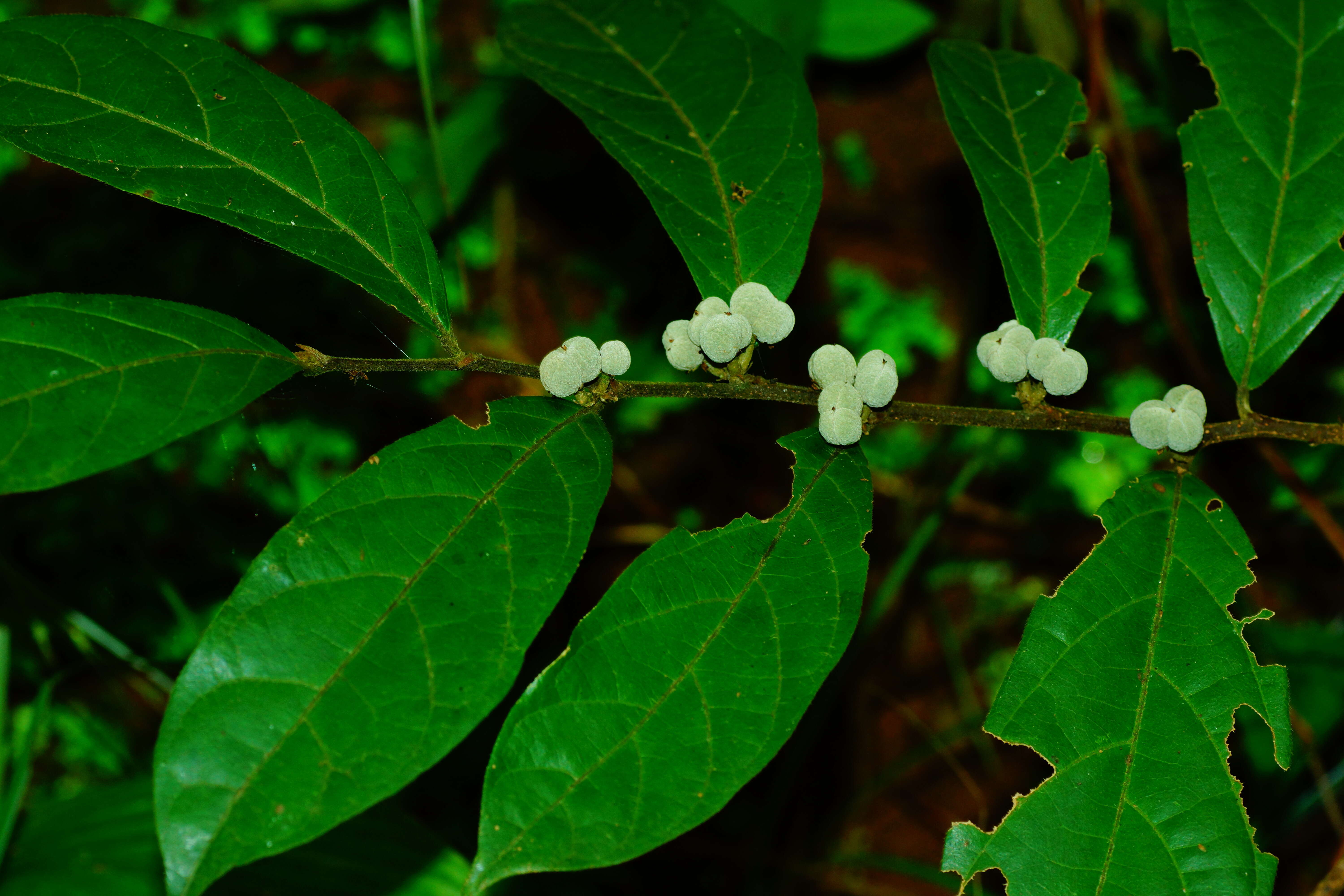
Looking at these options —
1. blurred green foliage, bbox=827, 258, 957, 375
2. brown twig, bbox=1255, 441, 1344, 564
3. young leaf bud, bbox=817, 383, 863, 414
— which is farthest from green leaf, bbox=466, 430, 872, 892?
blurred green foliage, bbox=827, 258, 957, 375

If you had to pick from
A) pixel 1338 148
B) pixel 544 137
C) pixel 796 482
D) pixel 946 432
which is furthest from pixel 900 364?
pixel 796 482

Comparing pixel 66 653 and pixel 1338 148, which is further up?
pixel 1338 148

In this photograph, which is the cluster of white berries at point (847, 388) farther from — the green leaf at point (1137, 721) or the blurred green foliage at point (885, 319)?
the blurred green foliage at point (885, 319)

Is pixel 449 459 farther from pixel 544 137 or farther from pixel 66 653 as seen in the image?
pixel 544 137

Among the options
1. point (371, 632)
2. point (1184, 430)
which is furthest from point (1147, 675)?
point (371, 632)

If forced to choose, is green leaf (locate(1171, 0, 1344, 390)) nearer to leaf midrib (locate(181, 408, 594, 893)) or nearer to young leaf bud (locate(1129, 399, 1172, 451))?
young leaf bud (locate(1129, 399, 1172, 451))

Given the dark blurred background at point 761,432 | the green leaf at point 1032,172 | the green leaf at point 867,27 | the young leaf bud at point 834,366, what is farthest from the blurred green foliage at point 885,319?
the young leaf bud at point 834,366
